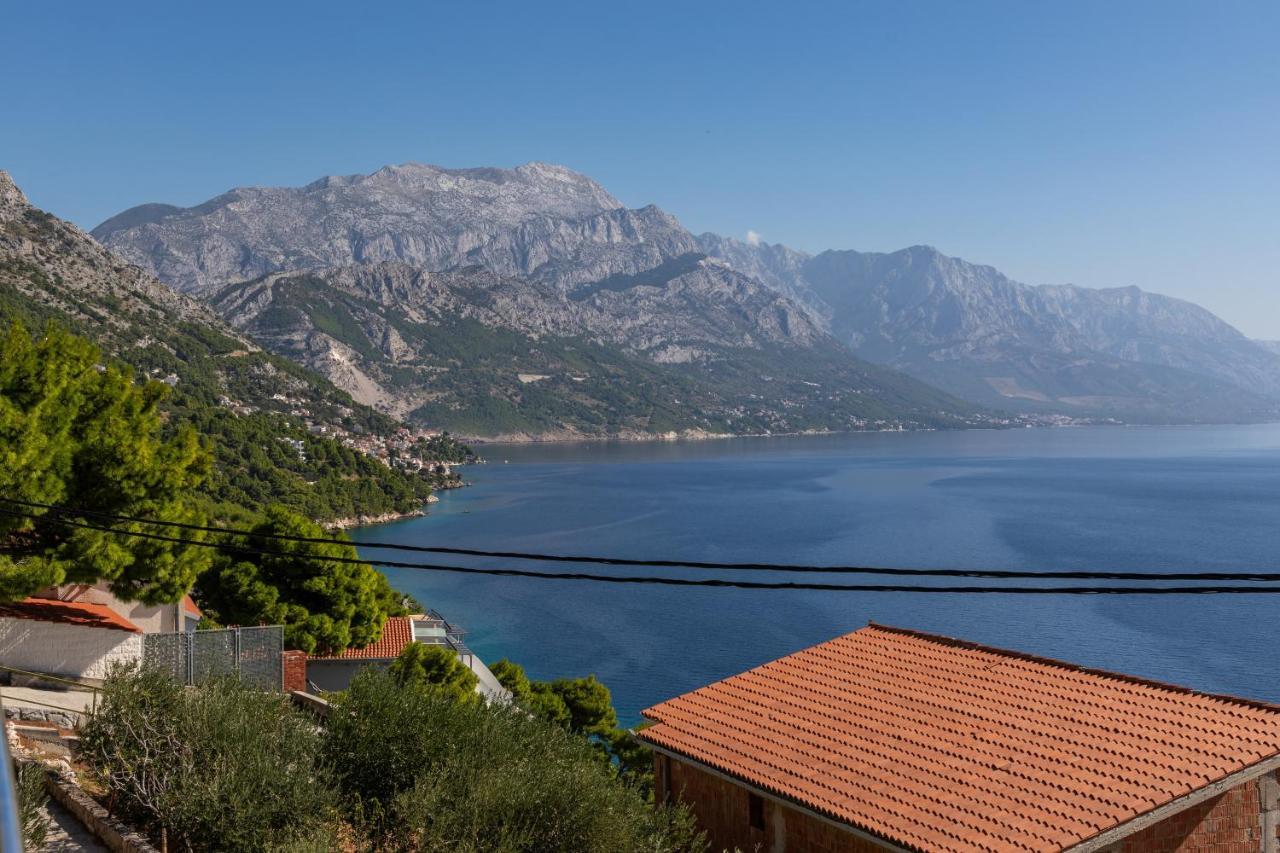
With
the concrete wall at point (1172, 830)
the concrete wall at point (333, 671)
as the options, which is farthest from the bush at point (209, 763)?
the concrete wall at point (333, 671)

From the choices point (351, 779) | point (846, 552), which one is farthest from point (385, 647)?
point (846, 552)

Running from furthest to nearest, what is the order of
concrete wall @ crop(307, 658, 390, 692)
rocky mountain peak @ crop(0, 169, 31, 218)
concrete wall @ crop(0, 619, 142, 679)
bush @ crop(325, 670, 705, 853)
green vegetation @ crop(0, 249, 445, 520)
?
rocky mountain peak @ crop(0, 169, 31, 218), green vegetation @ crop(0, 249, 445, 520), concrete wall @ crop(307, 658, 390, 692), concrete wall @ crop(0, 619, 142, 679), bush @ crop(325, 670, 705, 853)

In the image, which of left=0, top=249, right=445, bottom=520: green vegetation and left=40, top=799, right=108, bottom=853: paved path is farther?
left=0, top=249, right=445, bottom=520: green vegetation

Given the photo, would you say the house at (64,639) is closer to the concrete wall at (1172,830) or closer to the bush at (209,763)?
the bush at (209,763)

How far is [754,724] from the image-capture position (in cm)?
1209

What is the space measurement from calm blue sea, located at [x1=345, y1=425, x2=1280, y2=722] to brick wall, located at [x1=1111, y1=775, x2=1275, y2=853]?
27081 mm

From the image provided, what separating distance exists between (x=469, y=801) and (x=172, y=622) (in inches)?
555

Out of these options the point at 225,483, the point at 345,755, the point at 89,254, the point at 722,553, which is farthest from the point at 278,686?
the point at 89,254

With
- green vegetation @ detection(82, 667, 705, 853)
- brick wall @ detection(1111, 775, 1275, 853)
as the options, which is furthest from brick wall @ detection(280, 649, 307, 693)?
brick wall @ detection(1111, 775, 1275, 853)

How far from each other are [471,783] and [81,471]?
8939mm

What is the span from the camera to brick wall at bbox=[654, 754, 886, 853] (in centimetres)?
1019

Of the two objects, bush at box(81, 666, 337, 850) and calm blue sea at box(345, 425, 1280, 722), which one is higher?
Result: bush at box(81, 666, 337, 850)

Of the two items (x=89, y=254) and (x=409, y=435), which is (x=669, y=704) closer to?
(x=89, y=254)

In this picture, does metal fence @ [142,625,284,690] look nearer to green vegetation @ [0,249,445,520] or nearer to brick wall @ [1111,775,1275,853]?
brick wall @ [1111,775,1275,853]
